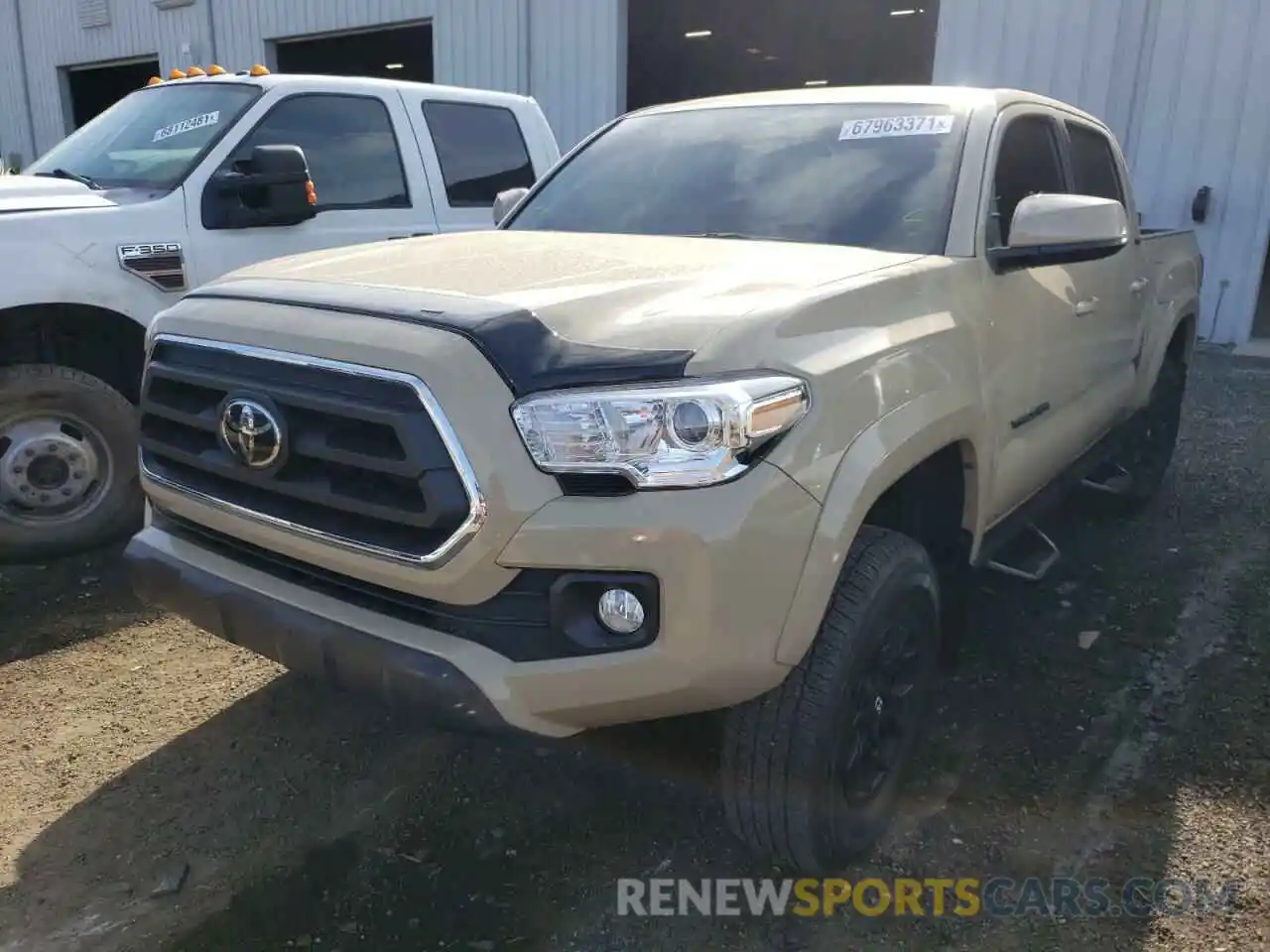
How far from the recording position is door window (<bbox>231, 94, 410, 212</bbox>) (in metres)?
4.84

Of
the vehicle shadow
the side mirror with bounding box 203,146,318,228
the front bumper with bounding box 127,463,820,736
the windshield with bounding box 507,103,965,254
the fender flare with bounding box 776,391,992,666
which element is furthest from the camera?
the side mirror with bounding box 203,146,318,228

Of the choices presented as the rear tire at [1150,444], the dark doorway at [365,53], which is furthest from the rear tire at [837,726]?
the dark doorway at [365,53]

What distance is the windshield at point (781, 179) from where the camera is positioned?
2.99m

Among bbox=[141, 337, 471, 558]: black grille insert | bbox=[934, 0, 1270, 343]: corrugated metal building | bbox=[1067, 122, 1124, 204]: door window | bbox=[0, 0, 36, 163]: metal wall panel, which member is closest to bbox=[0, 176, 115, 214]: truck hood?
bbox=[141, 337, 471, 558]: black grille insert

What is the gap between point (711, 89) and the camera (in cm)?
2395

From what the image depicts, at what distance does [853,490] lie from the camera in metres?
2.15

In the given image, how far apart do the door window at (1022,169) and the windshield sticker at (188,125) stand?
3.45 meters

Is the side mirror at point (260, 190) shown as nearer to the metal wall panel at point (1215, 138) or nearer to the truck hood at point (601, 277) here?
the truck hood at point (601, 277)

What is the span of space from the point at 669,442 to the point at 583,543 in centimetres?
26

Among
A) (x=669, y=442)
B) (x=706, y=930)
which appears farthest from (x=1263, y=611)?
(x=669, y=442)

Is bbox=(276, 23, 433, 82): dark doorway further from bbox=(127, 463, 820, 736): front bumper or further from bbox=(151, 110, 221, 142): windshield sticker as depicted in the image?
bbox=(127, 463, 820, 736): front bumper

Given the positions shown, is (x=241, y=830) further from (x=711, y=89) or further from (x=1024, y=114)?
(x=711, y=89)

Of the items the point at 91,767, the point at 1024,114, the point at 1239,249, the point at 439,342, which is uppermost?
the point at 1024,114
